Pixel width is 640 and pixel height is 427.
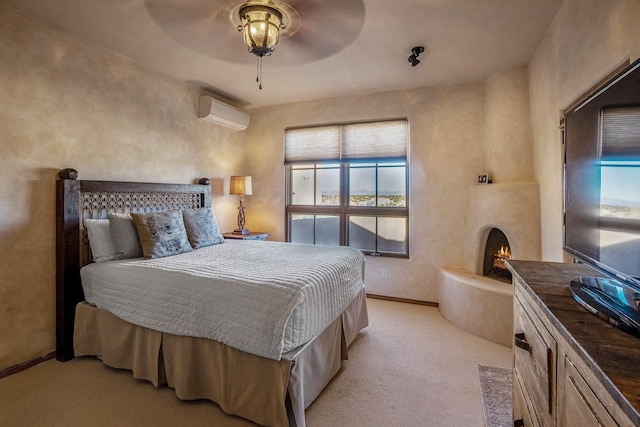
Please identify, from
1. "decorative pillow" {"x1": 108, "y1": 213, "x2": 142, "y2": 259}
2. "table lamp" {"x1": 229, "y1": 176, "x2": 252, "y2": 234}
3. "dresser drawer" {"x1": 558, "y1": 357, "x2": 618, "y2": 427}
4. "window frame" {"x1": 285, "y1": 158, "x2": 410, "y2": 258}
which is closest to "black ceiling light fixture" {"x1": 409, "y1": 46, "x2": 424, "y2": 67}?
"window frame" {"x1": 285, "y1": 158, "x2": 410, "y2": 258}

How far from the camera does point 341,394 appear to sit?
79.6 inches

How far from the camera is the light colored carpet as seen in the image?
5.82ft

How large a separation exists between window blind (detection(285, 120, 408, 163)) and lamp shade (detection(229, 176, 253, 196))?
0.68m

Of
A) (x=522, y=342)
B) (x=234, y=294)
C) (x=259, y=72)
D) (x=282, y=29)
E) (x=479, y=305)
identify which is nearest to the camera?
(x=522, y=342)

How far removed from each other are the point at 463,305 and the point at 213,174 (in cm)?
344

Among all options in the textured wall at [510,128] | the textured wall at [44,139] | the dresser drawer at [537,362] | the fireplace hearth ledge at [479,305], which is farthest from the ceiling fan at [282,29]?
the fireplace hearth ledge at [479,305]

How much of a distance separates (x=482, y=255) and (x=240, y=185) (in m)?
3.17

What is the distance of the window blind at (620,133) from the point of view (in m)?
0.93

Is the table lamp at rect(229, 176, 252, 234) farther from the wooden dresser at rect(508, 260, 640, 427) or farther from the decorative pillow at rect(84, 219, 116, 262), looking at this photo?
the wooden dresser at rect(508, 260, 640, 427)

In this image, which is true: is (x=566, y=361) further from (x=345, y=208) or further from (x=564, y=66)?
(x=345, y=208)

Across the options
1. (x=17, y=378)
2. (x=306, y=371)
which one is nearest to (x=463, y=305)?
(x=306, y=371)

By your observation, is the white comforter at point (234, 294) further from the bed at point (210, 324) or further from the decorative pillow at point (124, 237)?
the decorative pillow at point (124, 237)

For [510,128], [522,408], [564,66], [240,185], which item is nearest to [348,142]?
[240,185]

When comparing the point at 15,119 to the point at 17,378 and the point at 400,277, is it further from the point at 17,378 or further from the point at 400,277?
the point at 400,277
